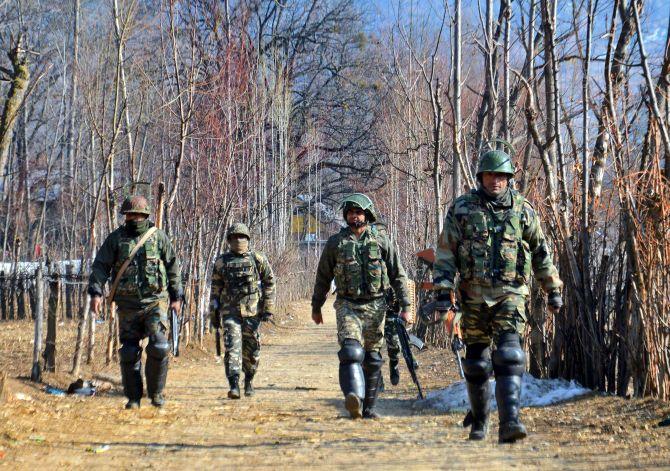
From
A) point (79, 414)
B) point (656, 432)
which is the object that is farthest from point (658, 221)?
point (79, 414)

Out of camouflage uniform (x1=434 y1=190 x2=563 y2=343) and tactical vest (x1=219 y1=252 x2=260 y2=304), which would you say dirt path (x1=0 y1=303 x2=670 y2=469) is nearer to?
camouflage uniform (x1=434 y1=190 x2=563 y2=343)

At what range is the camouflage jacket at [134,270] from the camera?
790 centimetres

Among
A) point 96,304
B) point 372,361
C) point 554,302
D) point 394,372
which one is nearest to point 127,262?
point 96,304

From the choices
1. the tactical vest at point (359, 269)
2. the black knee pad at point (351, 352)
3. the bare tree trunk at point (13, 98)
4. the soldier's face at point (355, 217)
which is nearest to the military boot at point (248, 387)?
the tactical vest at point (359, 269)

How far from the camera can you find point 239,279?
365 inches

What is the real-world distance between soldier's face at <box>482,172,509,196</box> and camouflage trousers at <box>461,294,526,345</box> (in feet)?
2.27

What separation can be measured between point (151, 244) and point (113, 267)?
1.35ft

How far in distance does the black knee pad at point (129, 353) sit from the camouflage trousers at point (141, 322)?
48 mm

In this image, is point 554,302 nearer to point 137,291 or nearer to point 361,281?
point 361,281

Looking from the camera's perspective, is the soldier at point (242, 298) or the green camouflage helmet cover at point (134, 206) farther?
the soldier at point (242, 298)

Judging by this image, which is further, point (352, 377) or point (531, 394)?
point (531, 394)

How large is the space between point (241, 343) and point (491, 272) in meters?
4.20

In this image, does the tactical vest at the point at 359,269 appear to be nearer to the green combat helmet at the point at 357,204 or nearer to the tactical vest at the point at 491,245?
the green combat helmet at the point at 357,204

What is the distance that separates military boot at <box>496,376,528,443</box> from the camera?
5.32 meters
